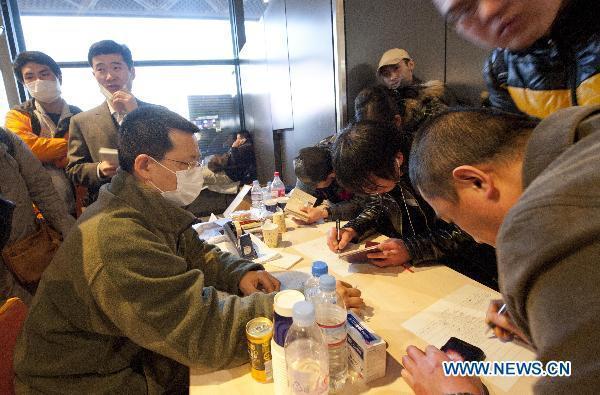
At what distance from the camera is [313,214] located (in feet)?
6.20

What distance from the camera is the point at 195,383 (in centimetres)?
77

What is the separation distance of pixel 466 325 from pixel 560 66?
0.82 meters

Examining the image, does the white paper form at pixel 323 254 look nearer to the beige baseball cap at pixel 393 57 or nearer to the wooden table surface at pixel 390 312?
the wooden table surface at pixel 390 312

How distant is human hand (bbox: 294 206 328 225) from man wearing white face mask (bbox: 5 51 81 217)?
1613 millimetres

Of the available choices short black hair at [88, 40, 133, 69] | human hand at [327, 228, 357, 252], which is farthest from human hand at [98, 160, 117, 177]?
human hand at [327, 228, 357, 252]

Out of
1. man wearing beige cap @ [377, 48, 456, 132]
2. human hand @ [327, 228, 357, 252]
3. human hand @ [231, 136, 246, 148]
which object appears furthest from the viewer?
human hand @ [231, 136, 246, 148]

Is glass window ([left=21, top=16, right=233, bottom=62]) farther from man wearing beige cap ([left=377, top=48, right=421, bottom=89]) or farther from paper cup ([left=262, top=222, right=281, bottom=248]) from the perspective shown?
paper cup ([left=262, top=222, right=281, bottom=248])

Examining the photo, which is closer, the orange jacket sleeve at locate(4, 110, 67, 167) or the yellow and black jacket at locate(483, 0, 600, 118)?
the yellow and black jacket at locate(483, 0, 600, 118)

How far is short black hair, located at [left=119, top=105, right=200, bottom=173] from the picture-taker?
1074mm

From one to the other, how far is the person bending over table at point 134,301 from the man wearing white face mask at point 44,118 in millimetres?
1501

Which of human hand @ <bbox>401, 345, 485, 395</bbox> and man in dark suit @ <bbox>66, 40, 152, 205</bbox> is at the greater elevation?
man in dark suit @ <bbox>66, 40, 152, 205</bbox>

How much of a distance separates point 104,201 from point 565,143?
3.48ft

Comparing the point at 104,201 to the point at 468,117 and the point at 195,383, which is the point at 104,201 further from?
the point at 468,117

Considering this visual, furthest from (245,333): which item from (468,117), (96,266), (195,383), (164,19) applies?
(164,19)
